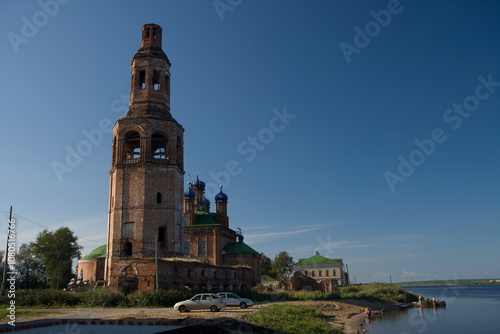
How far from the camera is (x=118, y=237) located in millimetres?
32594

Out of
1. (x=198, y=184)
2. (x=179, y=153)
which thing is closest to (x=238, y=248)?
(x=198, y=184)

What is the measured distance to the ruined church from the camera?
3020 cm

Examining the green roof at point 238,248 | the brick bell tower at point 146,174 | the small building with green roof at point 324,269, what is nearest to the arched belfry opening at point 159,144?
the brick bell tower at point 146,174

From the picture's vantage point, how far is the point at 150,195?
33250 millimetres

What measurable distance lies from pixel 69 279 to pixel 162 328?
38804 millimetres

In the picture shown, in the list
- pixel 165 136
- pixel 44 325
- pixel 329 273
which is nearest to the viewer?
pixel 44 325

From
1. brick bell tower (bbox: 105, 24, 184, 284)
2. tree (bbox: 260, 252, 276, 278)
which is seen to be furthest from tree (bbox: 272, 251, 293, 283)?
brick bell tower (bbox: 105, 24, 184, 284)

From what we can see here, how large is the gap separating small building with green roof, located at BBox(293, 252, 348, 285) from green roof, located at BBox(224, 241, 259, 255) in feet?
74.2

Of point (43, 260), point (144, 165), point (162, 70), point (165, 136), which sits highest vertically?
point (162, 70)

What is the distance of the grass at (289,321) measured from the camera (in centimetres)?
1734

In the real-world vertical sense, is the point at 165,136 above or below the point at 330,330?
above

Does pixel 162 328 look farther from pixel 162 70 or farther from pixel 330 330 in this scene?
pixel 162 70

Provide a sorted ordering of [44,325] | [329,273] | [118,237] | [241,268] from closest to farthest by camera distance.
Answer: [44,325] < [118,237] < [241,268] < [329,273]

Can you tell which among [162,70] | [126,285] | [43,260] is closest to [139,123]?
[162,70]
